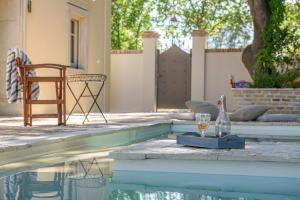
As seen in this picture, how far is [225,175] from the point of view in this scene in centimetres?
322

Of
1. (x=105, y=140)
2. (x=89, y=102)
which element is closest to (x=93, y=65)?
(x=89, y=102)

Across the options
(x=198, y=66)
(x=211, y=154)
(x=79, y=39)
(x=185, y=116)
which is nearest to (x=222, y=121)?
(x=211, y=154)

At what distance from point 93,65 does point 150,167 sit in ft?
28.0

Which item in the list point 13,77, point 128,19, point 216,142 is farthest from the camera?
point 128,19

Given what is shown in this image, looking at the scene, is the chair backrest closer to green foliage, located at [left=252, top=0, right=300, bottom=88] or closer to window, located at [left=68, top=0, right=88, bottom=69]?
window, located at [left=68, top=0, right=88, bottom=69]

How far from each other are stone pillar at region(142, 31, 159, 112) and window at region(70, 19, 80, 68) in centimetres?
277

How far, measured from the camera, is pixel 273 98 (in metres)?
9.96

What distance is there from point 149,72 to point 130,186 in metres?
10.6

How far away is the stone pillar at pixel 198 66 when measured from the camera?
13266 millimetres

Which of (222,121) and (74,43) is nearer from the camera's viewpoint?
(222,121)

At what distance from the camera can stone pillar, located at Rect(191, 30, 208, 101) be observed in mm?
13266

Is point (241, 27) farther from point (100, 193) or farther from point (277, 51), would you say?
point (100, 193)

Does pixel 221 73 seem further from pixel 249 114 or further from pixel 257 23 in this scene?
pixel 249 114

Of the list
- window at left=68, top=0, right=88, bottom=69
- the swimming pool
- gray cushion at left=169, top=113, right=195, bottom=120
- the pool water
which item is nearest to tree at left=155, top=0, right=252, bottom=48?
window at left=68, top=0, right=88, bottom=69
